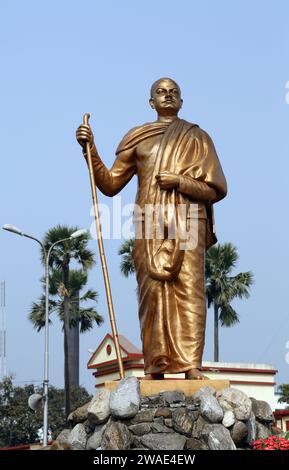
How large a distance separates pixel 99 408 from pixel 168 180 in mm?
2272

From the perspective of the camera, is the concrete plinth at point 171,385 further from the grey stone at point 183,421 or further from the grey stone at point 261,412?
the grey stone at point 261,412

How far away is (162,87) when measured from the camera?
10.3 metres

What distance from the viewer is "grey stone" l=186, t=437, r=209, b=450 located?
8578 millimetres

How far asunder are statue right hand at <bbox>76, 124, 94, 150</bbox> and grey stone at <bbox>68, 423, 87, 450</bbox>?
9.23 ft

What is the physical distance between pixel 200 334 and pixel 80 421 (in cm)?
140

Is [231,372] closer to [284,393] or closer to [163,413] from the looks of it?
[284,393]

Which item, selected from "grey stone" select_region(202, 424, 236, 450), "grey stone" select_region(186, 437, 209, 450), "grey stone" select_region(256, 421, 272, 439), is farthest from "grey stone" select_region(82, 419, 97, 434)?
"grey stone" select_region(256, 421, 272, 439)

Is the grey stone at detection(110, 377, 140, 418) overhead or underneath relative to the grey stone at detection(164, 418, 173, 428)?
overhead

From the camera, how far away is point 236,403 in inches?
349

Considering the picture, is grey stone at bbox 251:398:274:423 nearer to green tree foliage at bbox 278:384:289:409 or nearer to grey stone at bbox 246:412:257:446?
grey stone at bbox 246:412:257:446

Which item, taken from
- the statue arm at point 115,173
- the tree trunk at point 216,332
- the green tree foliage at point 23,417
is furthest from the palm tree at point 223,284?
the statue arm at point 115,173

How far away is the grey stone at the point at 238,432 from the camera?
8812mm
